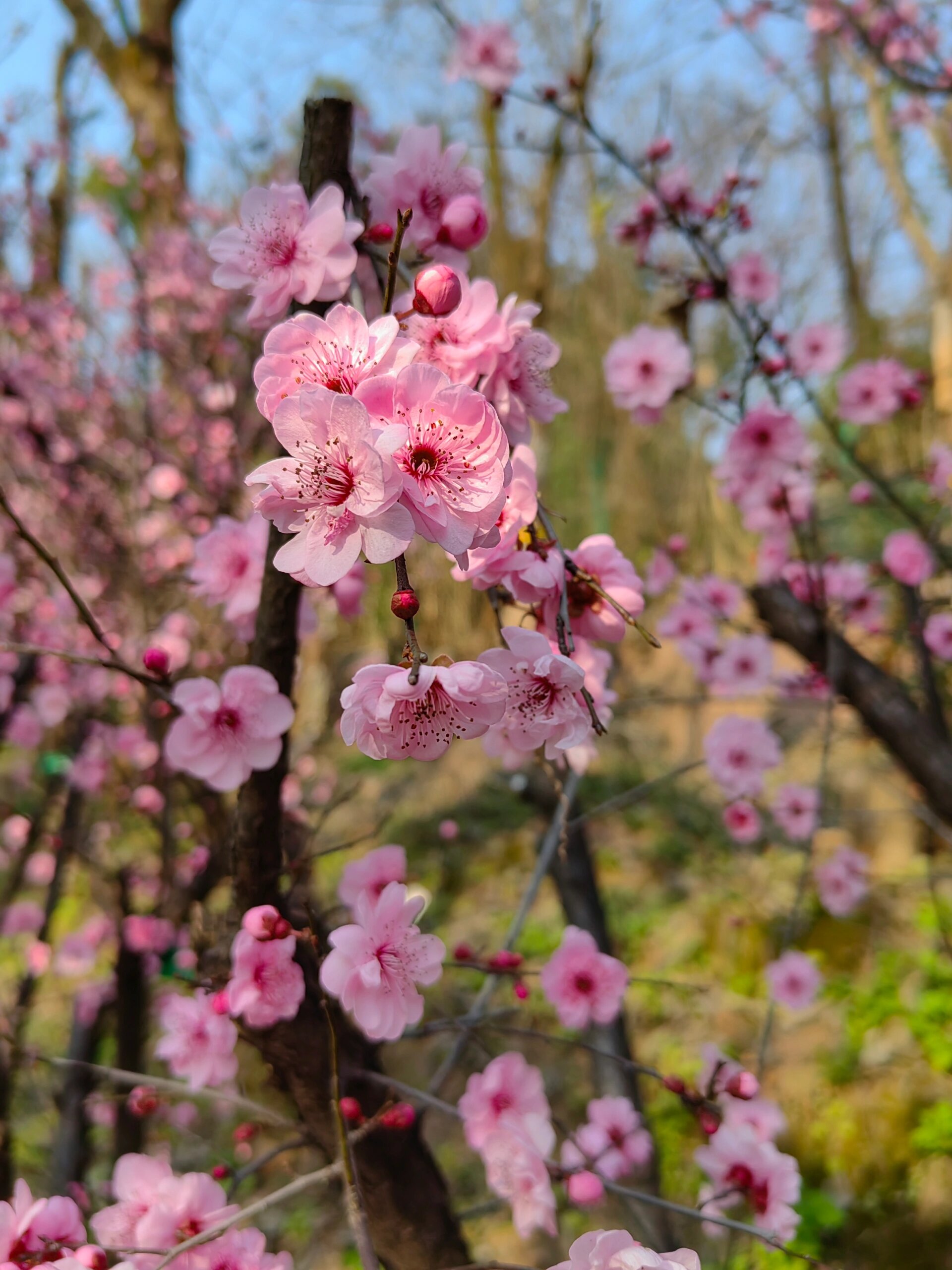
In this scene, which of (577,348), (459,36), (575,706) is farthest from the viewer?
(577,348)

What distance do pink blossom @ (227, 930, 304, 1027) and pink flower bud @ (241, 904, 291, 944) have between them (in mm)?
12

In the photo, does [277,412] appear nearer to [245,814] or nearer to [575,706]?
[575,706]

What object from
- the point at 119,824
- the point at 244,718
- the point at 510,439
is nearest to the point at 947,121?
the point at 510,439

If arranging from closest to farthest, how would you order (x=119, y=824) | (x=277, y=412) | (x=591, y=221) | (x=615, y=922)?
(x=277, y=412), (x=119, y=824), (x=615, y=922), (x=591, y=221)

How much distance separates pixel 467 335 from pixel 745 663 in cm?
202

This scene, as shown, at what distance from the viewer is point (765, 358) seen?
6.33ft

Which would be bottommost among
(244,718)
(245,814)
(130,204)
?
(245,814)

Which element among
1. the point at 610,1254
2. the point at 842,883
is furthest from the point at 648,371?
the point at 842,883

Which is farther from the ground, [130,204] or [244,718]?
[130,204]

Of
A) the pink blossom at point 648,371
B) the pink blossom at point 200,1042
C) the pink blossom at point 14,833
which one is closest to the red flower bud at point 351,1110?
the pink blossom at point 200,1042

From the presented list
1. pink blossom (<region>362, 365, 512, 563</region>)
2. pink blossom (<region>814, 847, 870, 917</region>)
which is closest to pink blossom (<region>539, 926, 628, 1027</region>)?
pink blossom (<region>362, 365, 512, 563</region>)

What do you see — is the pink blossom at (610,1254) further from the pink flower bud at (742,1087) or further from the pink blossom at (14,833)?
the pink blossom at (14,833)

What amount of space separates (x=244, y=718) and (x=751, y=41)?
15.3 feet

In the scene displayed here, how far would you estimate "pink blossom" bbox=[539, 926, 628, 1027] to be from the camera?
4.42 ft
